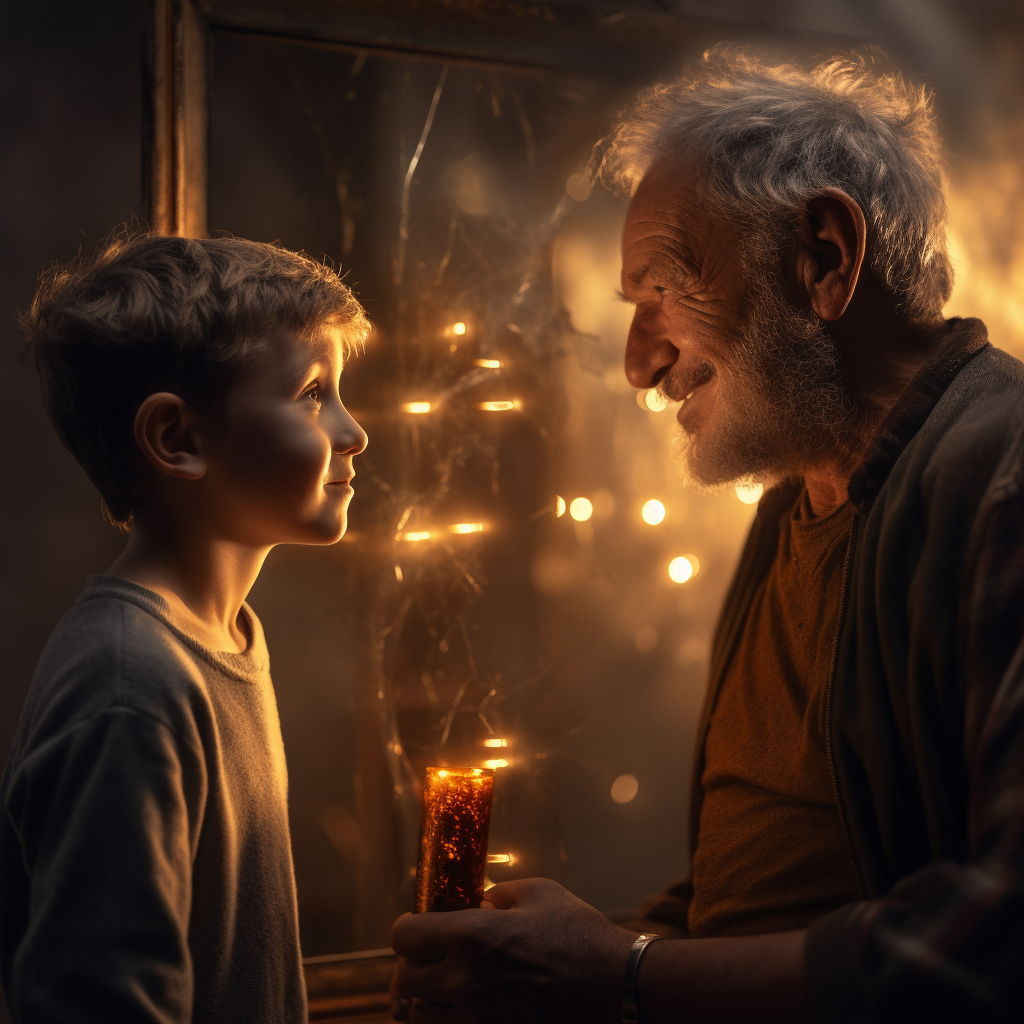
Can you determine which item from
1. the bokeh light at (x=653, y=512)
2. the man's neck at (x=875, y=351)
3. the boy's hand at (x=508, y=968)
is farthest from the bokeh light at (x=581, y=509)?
the boy's hand at (x=508, y=968)

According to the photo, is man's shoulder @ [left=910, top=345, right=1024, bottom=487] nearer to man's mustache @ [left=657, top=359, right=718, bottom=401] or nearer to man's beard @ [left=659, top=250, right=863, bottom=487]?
man's beard @ [left=659, top=250, right=863, bottom=487]

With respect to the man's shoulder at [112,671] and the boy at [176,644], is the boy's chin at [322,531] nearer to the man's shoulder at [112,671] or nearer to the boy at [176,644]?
the boy at [176,644]

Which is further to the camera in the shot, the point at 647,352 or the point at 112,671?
the point at 647,352

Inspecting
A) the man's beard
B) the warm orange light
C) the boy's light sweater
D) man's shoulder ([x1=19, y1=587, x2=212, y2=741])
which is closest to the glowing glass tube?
the boy's light sweater

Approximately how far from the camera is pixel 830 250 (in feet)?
3.63

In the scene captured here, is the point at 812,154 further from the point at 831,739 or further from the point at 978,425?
the point at 831,739

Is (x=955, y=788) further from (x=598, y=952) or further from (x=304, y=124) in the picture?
(x=304, y=124)

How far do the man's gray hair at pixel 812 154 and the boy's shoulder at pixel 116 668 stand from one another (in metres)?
0.86

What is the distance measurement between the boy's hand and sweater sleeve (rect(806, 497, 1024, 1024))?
28 centimetres

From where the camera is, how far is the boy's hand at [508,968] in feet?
2.84

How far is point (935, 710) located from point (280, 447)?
0.71 meters

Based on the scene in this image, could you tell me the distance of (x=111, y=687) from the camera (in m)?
0.72

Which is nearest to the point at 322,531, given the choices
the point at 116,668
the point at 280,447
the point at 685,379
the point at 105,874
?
the point at 280,447

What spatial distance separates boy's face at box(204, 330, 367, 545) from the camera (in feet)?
2.84
